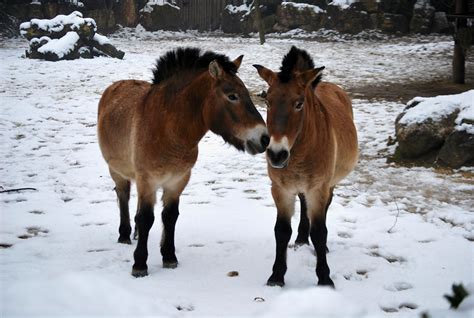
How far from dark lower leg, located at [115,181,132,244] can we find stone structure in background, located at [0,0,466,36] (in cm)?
1651

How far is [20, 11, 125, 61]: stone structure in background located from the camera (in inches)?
582

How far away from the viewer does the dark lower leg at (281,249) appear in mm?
3645

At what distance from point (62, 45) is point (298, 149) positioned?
1352cm

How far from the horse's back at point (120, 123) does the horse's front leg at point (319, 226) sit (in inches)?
64.7

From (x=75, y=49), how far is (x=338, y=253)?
13333mm

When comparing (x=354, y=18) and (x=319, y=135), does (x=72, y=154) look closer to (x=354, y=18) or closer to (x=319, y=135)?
(x=319, y=135)

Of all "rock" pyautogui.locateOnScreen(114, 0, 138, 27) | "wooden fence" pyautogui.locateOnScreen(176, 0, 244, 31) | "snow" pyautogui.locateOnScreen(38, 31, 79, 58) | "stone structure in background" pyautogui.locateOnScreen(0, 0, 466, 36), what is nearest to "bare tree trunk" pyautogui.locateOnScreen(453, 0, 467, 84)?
"stone structure in background" pyautogui.locateOnScreen(0, 0, 466, 36)

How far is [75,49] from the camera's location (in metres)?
15.0

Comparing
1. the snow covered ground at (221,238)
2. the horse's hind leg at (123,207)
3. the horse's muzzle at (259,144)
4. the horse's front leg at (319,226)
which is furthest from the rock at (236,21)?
the horse's muzzle at (259,144)

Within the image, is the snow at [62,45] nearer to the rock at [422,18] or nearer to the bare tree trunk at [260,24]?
the bare tree trunk at [260,24]

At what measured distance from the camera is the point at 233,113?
11.3 ft

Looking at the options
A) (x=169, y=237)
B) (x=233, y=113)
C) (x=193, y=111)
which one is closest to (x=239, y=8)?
(x=193, y=111)

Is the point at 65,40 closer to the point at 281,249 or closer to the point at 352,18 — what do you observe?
the point at 352,18

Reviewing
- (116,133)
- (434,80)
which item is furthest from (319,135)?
(434,80)
